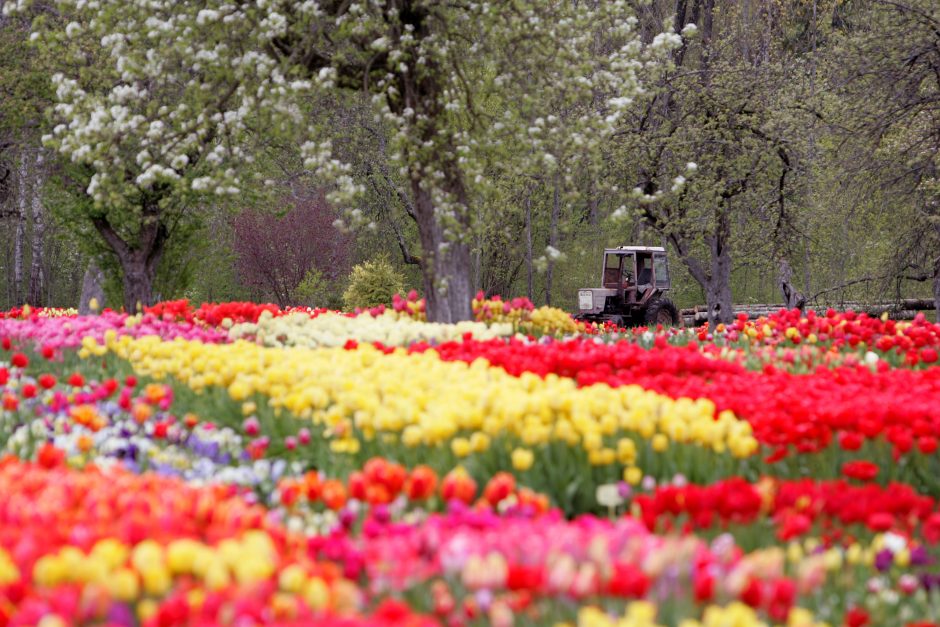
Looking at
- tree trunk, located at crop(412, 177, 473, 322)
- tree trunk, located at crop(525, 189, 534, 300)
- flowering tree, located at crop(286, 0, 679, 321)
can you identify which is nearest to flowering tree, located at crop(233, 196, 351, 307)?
tree trunk, located at crop(525, 189, 534, 300)

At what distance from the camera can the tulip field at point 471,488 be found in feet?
8.41

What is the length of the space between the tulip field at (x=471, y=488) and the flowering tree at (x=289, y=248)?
24.6 m

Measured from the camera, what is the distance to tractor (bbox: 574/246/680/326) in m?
24.7

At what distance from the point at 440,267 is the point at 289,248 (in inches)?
895

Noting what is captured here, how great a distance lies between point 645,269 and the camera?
2509 cm

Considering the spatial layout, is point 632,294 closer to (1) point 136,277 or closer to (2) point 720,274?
(2) point 720,274

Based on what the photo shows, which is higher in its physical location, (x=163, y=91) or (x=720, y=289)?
(x=163, y=91)

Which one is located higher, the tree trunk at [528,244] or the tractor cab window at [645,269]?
the tree trunk at [528,244]

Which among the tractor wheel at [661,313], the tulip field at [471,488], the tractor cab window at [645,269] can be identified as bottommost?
the tulip field at [471,488]

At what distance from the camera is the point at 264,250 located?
109 ft

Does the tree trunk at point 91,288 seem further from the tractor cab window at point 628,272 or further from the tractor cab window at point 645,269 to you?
the tractor cab window at point 645,269

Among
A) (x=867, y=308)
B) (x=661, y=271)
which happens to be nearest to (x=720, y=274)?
(x=661, y=271)

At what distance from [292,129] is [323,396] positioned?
556cm

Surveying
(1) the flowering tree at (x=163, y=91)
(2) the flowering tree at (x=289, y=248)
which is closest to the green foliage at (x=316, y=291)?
(2) the flowering tree at (x=289, y=248)
